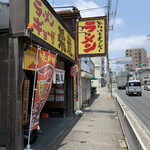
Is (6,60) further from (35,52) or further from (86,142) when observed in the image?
(86,142)

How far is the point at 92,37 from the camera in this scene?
30.9 ft

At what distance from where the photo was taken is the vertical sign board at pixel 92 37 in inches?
363

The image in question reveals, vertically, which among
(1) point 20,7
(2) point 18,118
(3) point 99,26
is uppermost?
(3) point 99,26

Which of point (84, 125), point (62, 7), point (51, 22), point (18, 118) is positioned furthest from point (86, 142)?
point (62, 7)

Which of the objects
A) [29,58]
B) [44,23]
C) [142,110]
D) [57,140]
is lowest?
[142,110]

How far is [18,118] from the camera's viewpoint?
366 cm

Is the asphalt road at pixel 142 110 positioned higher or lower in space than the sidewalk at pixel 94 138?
lower

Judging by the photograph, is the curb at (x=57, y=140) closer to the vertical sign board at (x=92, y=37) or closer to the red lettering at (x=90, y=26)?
the vertical sign board at (x=92, y=37)

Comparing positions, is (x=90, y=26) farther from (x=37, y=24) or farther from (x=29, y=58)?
(x=29, y=58)

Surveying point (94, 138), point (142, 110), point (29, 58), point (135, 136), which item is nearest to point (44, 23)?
point (29, 58)

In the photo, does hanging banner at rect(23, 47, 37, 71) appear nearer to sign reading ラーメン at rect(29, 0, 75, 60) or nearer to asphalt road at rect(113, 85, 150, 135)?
sign reading ラーメン at rect(29, 0, 75, 60)

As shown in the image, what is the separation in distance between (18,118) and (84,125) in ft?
15.9

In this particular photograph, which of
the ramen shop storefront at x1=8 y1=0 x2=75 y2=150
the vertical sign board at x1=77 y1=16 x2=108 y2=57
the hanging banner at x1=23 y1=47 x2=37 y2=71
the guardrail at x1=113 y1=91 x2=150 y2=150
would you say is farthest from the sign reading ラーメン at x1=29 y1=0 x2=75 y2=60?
the guardrail at x1=113 y1=91 x2=150 y2=150

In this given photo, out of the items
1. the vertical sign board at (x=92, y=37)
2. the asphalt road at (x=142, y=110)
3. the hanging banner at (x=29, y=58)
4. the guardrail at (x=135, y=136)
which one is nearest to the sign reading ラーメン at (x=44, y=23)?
the hanging banner at (x=29, y=58)
